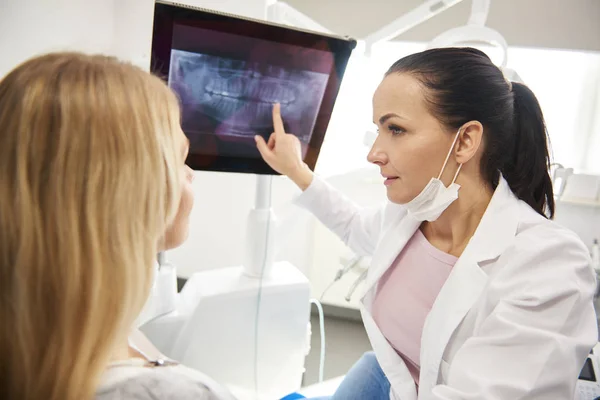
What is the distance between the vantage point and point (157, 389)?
543 millimetres

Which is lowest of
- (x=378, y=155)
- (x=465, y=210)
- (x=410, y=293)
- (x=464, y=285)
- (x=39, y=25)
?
(x=410, y=293)

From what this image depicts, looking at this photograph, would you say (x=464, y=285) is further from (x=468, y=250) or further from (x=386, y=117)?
(x=386, y=117)

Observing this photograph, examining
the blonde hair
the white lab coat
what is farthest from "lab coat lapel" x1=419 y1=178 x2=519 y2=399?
the blonde hair

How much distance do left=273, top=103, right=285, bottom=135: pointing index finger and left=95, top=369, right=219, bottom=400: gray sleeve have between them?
0.70 m

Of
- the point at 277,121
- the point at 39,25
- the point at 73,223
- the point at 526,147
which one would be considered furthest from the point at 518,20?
the point at 73,223

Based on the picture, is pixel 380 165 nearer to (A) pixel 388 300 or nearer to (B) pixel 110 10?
(A) pixel 388 300

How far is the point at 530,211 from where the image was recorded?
989 millimetres

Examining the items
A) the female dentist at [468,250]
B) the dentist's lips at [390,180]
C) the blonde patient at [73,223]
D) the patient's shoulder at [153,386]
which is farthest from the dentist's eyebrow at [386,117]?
the patient's shoulder at [153,386]

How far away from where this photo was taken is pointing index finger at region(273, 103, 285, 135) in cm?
110

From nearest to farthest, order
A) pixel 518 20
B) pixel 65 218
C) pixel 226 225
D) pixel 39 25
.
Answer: pixel 65 218 → pixel 39 25 → pixel 518 20 → pixel 226 225

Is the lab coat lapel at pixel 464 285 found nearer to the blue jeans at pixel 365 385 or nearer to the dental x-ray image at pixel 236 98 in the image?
the blue jeans at pixel 365 385

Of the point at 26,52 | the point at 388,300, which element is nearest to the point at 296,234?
the point at 388,300

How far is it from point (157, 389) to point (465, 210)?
0.81 meters

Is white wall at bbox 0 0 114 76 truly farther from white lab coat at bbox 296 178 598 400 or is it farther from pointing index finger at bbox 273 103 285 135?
white lab coat at bbox 296 178 598 400
